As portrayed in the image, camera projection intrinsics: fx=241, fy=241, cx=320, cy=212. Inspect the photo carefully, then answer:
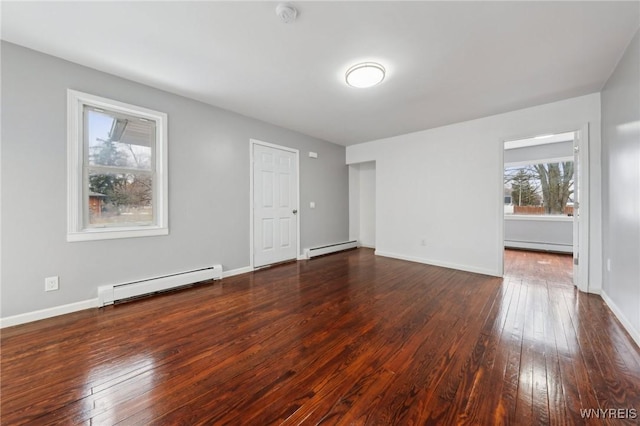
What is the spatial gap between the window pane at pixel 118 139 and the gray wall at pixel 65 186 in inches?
8.4

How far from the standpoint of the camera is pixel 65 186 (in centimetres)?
240

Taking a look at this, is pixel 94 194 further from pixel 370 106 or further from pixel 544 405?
pixel 544 405

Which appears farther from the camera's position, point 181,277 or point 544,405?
point 181,277

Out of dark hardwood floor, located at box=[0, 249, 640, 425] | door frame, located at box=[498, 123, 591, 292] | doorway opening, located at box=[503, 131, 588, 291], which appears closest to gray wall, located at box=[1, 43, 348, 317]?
dark hardwood floor, located at box=[0, 249, 640, 425]

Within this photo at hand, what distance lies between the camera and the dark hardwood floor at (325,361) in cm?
125

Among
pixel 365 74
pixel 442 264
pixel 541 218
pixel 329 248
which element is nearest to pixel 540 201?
pixel 541 218

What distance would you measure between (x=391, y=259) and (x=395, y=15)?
12.7 feet

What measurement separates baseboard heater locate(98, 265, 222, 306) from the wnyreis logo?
361 centimetres

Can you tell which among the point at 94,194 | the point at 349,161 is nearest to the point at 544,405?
the point at 94,194

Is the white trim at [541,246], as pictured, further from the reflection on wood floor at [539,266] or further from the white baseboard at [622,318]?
the white baseboard at [622,318]

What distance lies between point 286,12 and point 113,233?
2806 millimetres

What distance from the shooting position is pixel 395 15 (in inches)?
70.7

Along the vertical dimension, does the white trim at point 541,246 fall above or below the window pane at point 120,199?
below

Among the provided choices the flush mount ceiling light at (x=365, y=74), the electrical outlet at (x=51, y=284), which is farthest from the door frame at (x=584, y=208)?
the electrical outlet at (x=51, y=284)
